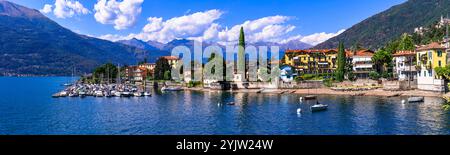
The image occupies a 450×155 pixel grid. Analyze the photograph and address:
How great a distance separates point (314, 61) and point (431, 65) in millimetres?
42069

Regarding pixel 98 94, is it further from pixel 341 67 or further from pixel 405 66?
pixel 405 66

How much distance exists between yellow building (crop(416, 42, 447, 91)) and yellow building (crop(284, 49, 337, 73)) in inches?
1424

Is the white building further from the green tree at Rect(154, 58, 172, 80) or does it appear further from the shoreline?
the green tree at Rect(154, 58, 172, 80)

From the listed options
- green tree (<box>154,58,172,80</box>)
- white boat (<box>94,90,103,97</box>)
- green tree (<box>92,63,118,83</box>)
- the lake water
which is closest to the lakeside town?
white boat (<box>94,90,103,97</box>)

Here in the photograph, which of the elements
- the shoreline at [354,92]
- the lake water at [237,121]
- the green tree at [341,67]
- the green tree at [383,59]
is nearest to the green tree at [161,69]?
the shoreline at [354,92]

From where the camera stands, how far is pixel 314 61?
118 metres

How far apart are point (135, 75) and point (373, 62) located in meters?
106

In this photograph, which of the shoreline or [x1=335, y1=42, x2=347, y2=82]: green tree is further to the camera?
[x1=335, y1=42, x2=347, y2=82]: green tree

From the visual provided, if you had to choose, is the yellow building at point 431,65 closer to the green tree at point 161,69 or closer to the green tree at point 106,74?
the green tree at point 161,69

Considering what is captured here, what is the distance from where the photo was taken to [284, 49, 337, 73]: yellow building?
386ft

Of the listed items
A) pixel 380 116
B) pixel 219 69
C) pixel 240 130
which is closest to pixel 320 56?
pixel 219 69

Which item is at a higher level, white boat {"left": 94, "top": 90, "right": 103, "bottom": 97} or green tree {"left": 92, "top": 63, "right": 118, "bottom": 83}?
green tree {"left": 92, "top": 63, "right": 118, "bottom": 83}
